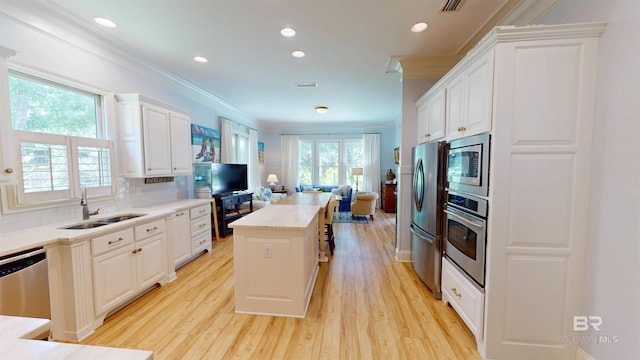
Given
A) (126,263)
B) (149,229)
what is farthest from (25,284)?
(149,229)

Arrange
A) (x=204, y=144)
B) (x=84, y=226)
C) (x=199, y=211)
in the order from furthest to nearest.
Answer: (x=204, y=144) → (x=199, y=211) → (x=84, y=226)

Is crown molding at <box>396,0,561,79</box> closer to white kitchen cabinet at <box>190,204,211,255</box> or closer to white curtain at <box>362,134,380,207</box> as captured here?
white kitchen cabinet at <box>190,204,211,255</box>

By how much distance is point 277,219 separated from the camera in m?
2.57

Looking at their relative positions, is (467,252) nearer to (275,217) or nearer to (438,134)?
(438,134)

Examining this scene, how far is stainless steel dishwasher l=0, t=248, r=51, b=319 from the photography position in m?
1.62

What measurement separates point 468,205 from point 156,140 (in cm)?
369

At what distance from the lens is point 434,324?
227 centimetres

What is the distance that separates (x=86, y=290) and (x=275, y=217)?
1659 millimetres

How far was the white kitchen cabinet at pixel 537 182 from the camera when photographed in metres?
1.66

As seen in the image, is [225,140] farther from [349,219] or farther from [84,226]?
[349,219]

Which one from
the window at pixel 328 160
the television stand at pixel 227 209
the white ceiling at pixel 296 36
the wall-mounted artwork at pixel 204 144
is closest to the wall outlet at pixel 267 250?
the white ceiling at pixel 296 36

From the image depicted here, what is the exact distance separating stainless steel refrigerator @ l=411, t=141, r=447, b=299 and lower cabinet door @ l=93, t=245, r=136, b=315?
311 cm

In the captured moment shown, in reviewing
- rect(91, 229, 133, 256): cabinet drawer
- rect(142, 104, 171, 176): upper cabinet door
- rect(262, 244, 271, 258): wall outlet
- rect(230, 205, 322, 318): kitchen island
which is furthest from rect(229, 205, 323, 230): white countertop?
rect(142, 104, 171, 176): upper cabinet door

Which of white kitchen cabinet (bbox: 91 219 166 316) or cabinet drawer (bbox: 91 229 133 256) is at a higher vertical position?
cabinet drawer (bbox: 91 229 133 256)
